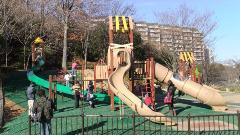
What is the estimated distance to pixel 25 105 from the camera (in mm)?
21859

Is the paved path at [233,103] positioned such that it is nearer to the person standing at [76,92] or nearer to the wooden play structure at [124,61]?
the wooden play structure at [124,61]

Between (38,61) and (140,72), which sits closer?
(140,72)

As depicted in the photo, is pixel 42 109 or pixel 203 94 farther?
pixel 203 94

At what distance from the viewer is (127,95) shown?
16.6m

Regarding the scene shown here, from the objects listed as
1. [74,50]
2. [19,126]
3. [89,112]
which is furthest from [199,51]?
[19,126]

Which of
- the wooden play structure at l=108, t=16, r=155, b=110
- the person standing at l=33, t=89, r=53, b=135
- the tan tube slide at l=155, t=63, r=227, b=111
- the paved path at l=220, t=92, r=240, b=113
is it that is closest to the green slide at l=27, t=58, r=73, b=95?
the wooden play structure at l=108, t=16, r=155, b=110

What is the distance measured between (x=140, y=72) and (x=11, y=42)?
18.6 metres

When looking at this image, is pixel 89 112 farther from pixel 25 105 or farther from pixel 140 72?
pixel 25 105

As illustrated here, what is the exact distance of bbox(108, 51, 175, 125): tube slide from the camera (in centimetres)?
1504

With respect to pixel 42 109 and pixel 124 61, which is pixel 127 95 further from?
pixel 42 109

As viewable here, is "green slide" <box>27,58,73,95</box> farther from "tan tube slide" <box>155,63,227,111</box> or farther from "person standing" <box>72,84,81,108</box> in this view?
"tan tube slide" <box>155,63,227,111</box>

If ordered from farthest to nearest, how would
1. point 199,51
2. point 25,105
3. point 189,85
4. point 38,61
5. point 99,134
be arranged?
point 199,51 → point 38,61 → point 25,105 → point 189,85 → point 99,134

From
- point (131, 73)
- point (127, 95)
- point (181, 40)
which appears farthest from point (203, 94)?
point (181, 40)

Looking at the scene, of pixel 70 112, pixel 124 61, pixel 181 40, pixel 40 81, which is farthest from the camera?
pixel 181 40
